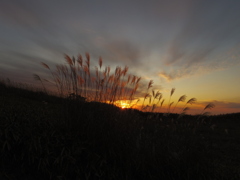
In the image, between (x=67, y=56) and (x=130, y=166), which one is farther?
(x=67, y=56)

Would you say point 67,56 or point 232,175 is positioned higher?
point 67,56

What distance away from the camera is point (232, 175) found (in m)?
3.19

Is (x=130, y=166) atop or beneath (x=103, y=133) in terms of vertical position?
beneath

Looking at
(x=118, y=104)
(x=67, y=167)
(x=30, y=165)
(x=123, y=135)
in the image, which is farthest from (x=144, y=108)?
(x=30, y=165)

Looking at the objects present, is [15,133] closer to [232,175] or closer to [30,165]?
[30,165]

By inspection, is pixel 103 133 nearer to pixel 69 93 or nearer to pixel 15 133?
pixel 69 93

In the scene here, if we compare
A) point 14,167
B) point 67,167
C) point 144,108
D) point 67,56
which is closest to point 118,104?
point 144,108

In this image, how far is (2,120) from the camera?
3.84 m

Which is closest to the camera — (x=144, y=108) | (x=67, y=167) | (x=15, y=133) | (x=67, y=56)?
(x=67, y=167)

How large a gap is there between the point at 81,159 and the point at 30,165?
0.91 m

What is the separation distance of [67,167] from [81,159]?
0.33 metres

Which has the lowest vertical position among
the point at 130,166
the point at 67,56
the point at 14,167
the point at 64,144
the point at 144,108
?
the point at 14,167

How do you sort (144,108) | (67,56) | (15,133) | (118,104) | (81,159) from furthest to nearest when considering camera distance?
1. (144,108)
2. (118,104)
3. (67,56)
4. (15,133)
5. (81,159)

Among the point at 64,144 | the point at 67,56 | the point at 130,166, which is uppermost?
the point at 67,56
